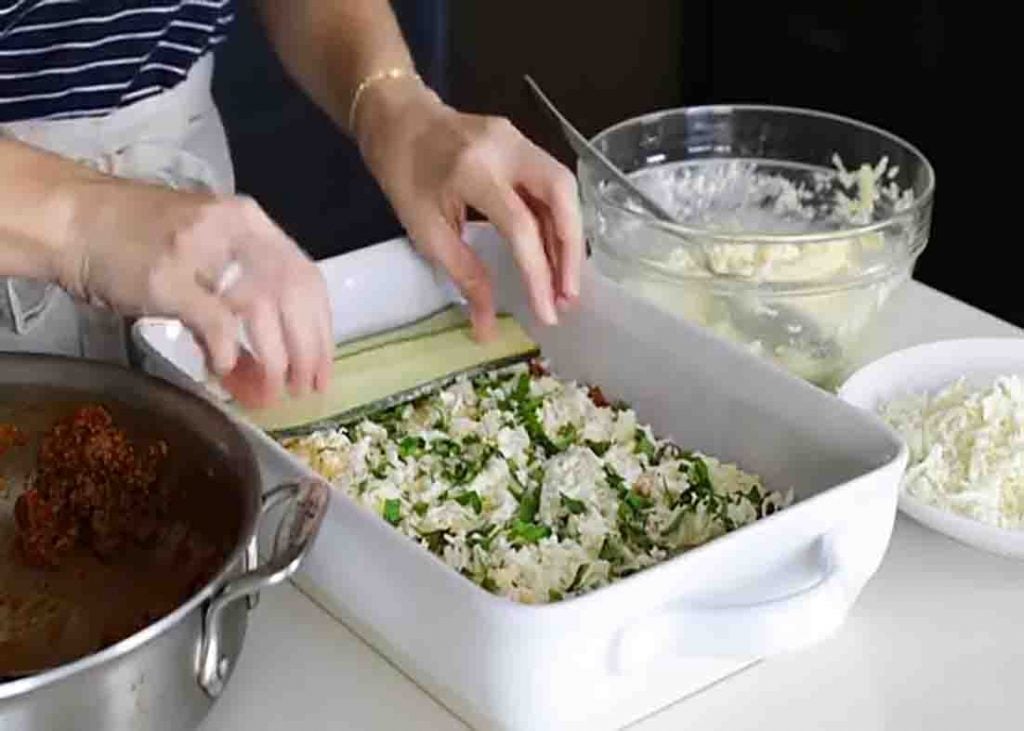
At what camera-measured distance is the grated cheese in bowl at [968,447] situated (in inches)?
40.0

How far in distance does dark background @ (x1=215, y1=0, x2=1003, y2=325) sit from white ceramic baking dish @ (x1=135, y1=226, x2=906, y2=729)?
1276mm

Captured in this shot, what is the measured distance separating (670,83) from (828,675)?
6.45ft

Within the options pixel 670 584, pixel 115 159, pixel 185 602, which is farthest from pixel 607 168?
pixel 185 602

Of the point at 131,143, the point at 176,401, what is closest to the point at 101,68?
the point at 131,143

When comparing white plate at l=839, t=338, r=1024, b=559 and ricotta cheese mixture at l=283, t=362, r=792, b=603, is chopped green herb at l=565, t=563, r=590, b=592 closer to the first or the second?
ricotta cheese mixture at l=283, t=362, r=792, b=603

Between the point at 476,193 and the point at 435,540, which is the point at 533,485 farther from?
the point at 476,193

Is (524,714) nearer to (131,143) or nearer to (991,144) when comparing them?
(131,143)

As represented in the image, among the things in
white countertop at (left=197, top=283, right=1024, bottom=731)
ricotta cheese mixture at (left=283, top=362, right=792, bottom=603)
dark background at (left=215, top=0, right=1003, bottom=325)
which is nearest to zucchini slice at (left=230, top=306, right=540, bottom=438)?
ricotta cheese mixture at (left=283, top=362, right=792, bottom=603)

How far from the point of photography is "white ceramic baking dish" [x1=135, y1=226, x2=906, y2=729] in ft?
2.61

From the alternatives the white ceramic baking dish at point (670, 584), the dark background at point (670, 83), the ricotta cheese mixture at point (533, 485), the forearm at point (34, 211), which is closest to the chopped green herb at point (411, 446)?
the ricotta cheese mixture at point (533, 485)

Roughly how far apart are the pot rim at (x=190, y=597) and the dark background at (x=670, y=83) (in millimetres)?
1290

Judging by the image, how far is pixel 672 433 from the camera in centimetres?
107

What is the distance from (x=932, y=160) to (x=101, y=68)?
4.72 feet

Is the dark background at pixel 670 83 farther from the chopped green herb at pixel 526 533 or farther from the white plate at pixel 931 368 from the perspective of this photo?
the chopped green herb at pixel 526 533
